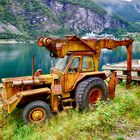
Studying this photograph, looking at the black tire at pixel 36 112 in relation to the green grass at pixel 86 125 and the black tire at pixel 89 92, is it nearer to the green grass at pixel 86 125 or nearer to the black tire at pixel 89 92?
the green grass at pixel 86 125

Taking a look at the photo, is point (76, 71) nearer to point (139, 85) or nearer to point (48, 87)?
point (48, 87)

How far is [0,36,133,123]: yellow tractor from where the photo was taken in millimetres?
8891

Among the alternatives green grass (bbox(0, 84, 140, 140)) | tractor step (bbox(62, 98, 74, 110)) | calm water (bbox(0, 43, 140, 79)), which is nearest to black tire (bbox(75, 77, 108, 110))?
tractor step (bbox(62, 98, 74, 110))

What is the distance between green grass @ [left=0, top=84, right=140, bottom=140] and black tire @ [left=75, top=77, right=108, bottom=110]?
0.36m

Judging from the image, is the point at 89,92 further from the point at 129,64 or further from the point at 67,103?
the point at 129,64

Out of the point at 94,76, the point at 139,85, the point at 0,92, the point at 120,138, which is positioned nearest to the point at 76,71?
the point at 94,76

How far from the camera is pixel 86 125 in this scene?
24.3 ft

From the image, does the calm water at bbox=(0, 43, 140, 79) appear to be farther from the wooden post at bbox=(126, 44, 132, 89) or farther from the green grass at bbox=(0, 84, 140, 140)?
the green grass at bbox=(0, 84, 140, 140)

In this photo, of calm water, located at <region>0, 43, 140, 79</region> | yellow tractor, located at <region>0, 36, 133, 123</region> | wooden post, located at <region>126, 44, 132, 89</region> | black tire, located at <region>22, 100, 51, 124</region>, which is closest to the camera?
black tire, located at <region>22, 100, 51, 124</region>

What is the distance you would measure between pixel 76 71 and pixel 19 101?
2155 mm

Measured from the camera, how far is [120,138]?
693cm

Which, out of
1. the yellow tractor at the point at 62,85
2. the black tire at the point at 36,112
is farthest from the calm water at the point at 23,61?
the black tire at the point at 36,112

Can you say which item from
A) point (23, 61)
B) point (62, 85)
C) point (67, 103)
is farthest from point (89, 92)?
point (23, 61)

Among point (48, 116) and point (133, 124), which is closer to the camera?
point (133, 124)
